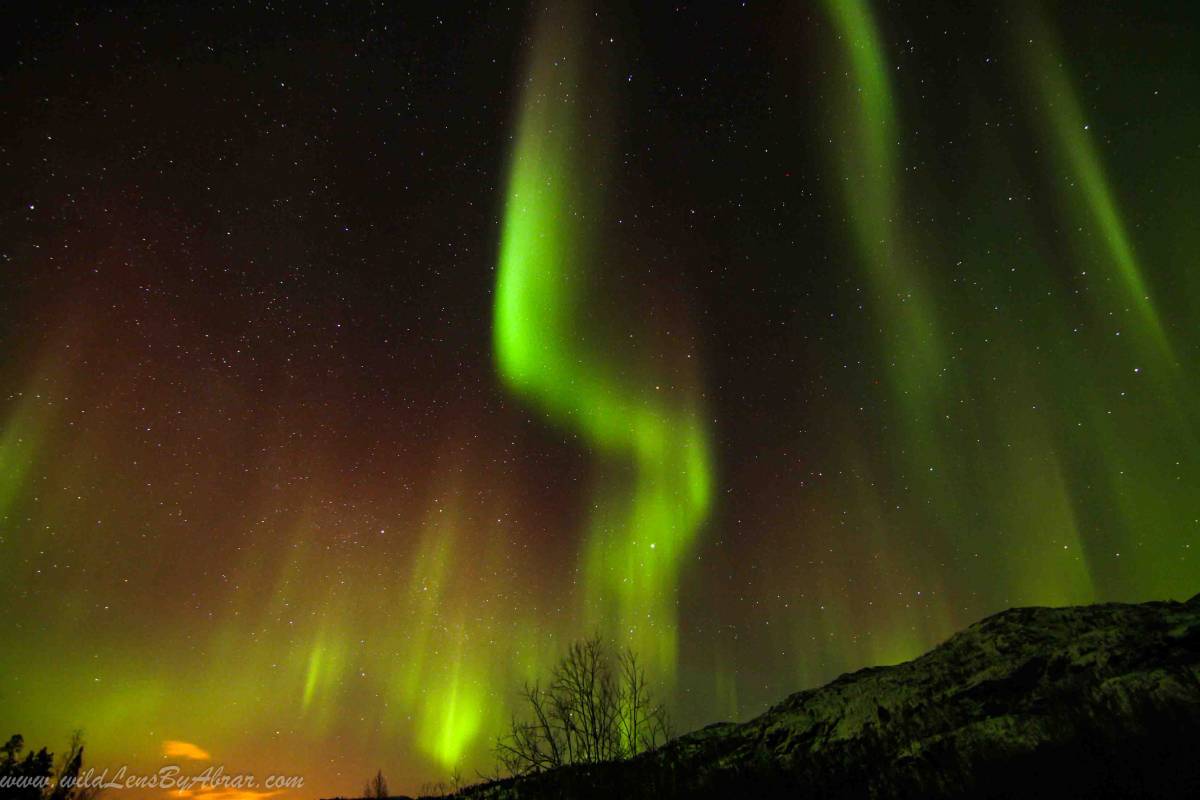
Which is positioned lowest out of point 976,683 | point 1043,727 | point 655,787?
point 655,787

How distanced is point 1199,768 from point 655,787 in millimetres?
→ 24641

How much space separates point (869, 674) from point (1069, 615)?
1128cm

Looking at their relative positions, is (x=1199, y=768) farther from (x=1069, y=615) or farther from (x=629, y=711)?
(x=629, y=711)

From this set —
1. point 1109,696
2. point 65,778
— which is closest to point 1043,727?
point 1109,696

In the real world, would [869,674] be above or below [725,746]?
above

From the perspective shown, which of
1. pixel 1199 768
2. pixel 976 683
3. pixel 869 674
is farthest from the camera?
pixel 869 674

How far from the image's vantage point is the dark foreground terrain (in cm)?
2212

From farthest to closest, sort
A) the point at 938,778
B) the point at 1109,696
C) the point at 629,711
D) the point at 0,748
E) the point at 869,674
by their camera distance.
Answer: the point at 629,711 < the point at 0,748 < the point at 869,674 < the point at 938,778 < the point at 1109,696

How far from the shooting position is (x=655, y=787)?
117 ft

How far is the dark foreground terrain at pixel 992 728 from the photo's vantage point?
22125mm

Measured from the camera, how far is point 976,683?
2939 cm

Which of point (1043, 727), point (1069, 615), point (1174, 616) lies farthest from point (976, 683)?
point (1174, 616)

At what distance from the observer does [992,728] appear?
26.6 metres

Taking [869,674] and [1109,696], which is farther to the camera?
[869,674]
